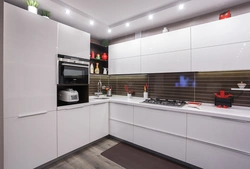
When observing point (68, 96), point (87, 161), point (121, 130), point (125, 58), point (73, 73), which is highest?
point (125, 58)

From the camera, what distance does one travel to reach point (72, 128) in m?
1.96

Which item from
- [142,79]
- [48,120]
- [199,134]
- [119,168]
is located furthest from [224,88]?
[48,120]

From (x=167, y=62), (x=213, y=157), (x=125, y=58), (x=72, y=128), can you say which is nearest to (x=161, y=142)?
(x=213, y=157)

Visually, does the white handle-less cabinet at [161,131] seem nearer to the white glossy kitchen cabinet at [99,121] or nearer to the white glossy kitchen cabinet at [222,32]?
the white glossy kitchen cabinet at [99,121]

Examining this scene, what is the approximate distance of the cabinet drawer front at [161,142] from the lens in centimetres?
175

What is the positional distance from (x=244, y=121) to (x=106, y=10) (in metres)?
2.33

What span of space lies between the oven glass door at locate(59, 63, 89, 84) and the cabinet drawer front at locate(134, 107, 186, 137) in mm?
1082

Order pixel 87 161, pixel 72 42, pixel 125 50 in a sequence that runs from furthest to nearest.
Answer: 1. pixel 125 50
2. pixel 72 42
3. pixel 87 161

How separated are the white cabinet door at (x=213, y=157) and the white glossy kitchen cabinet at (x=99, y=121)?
1530mm

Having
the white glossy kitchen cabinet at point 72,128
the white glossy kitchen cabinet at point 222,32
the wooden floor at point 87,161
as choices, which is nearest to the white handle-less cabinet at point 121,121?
the wooden floor at point 87,161

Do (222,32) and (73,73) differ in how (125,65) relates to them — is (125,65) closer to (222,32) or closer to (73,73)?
(73,73)

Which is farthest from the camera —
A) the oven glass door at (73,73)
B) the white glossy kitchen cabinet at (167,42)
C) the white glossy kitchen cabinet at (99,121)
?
the white glossy kitchen cabinet at (99,121)

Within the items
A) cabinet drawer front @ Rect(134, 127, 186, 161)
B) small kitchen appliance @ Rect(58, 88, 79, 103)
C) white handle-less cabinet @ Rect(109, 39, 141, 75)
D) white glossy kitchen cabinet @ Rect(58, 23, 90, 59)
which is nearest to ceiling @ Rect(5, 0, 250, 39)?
white glossy kitchen cabinet @ Rect(58, 23, 90, 59)

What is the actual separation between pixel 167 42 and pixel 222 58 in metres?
0.83
